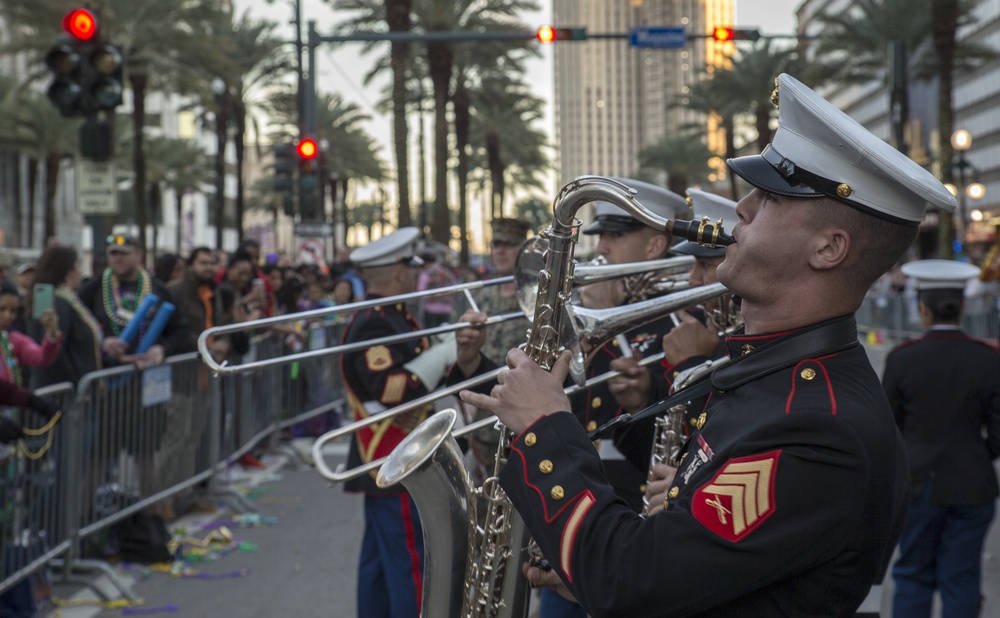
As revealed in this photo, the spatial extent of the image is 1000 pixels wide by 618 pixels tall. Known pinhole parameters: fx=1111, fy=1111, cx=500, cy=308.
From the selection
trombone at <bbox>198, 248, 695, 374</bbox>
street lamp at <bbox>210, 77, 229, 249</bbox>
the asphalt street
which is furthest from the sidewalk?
street lamp at <bbox>210, 77, 229, 249</bbox>

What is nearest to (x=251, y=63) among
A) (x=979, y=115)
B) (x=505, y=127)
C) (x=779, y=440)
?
(x=505, y=127)

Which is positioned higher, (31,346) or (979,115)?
(979,115)

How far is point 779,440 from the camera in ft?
5.96

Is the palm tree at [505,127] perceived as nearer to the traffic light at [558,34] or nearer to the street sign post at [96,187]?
the traffic light at [558,34]

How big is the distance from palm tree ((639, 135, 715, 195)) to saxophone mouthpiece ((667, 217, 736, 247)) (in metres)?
53.0

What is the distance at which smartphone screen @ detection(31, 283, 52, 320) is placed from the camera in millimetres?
6746

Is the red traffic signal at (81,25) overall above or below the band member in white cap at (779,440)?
above

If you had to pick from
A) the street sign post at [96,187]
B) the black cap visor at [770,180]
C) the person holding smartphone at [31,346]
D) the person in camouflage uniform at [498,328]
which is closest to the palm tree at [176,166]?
the street sign post at [96,187]

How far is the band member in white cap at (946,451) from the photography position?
528cm

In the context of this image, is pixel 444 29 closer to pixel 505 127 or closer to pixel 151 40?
pixel 151 40

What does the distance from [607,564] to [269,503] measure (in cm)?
776

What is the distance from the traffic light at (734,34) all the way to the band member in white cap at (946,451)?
1222 centimetres

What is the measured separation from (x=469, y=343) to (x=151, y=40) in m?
24.8

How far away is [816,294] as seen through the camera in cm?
198
